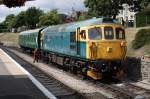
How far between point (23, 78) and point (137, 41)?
63.0ft

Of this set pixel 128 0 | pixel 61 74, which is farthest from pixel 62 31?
pixel 128 0

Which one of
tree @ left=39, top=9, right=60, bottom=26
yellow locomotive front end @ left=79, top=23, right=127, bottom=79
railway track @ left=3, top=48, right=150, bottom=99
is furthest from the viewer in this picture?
tree @ left=39, top=9, right=60, bottom=26

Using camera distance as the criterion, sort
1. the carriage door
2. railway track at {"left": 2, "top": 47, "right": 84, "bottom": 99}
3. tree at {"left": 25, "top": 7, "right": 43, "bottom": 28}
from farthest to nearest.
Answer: tree at {"left": 25, "top": 7, "right": 43, "bottom": 28} < the carriage door < railway track at {"left": 2, "top": 47, "right": 84, "bottom": 99}

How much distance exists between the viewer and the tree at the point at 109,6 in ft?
212

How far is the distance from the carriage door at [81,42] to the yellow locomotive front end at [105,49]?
41 centimetres

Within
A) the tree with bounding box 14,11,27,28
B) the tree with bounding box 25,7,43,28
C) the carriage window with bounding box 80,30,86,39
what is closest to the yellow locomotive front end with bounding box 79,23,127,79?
the carriage window with bounding box 80,30,86,39

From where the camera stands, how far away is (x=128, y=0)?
216 feet

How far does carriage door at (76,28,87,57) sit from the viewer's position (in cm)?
2195

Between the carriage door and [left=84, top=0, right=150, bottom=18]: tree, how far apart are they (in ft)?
137

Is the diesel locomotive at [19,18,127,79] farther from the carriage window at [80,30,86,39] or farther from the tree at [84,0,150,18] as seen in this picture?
the tree at [84,0,150,18]

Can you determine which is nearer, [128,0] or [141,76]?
[141,76]

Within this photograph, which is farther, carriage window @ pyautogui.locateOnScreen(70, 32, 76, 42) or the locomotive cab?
carriage window @ pyautogui.locateOnScreen(70, 32, 76, 42)

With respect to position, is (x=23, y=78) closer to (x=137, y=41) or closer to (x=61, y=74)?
(x=61, y=74)

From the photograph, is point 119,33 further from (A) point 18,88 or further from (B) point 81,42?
(A) point 18,88
